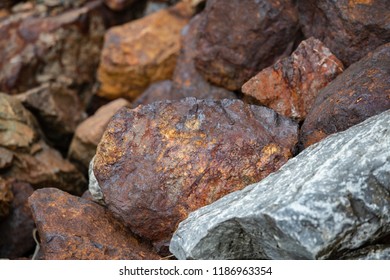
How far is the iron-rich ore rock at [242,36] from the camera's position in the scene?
12.9 ft

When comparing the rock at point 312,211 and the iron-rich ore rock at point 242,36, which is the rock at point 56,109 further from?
the rock at point 312,211

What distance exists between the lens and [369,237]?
94.9 inches

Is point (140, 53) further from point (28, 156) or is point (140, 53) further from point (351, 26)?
point (351, 26)

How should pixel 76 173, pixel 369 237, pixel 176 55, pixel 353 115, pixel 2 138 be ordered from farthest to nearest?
pixel 176 55
pixel 76 173
pixel 2 138
pixel 353 115
pixel 369 237

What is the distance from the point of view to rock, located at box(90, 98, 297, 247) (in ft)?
9.87

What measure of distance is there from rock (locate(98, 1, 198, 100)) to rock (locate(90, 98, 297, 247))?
6.75 ft

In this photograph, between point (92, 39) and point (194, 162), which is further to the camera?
point (92, 39)

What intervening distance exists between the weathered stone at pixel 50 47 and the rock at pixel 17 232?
174 cm

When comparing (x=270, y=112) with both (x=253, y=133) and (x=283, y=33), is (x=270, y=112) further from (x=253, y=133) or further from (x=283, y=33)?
(x=283, y=33)

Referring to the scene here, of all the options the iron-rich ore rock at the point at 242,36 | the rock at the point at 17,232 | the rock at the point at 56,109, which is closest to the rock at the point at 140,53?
the rock at the point at 56,109

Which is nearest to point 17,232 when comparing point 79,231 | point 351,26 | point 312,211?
point 79,231

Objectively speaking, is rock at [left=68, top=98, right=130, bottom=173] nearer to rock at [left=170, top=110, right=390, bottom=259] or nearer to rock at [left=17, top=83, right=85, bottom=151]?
rock at [left=17, top=83, right=85, bottom=151]
